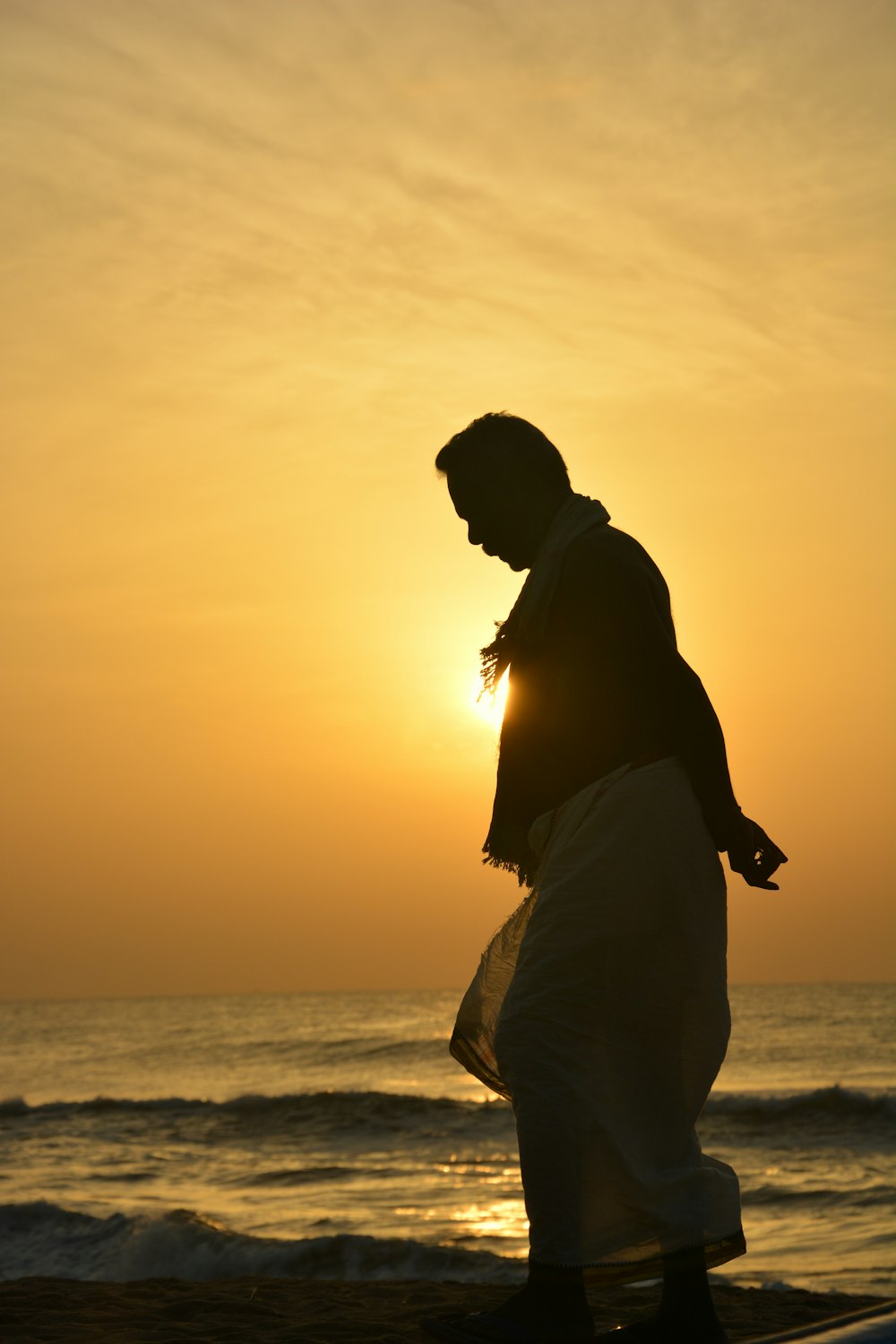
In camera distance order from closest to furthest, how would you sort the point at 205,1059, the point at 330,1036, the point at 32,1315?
1. the point at 32,1315
2. the point at 205,1059
3. the point at 330,1036

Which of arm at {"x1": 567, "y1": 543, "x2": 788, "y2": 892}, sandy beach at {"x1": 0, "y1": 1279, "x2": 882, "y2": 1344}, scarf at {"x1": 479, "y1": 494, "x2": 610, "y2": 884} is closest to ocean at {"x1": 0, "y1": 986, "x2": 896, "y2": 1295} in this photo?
sandy beach at {"x1": 0, "y1": 1279, "x2": 882, "y2": 1344}

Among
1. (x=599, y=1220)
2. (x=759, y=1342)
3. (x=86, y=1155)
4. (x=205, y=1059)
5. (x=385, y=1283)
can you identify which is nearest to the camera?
(x=759, y=1342)

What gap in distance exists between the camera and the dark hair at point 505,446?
3.29 metres

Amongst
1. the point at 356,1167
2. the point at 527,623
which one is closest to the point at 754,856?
the point at 527,623

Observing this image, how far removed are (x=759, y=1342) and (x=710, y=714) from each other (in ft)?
5.18

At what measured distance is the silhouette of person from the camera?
2822mm

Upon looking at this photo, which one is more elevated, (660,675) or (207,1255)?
(660,675)

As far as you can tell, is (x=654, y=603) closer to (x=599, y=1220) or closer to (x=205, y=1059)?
(x=599, y=1220)

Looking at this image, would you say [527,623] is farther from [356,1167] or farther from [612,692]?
[356,1167]

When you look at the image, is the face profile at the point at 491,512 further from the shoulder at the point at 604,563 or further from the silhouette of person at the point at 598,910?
the shoulder at the point at 604,563

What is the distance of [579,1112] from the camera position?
282cm

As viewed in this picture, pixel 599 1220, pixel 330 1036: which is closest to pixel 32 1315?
pixel 599 1220

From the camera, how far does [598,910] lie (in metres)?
2.95

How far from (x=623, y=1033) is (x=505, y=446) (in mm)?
1381
